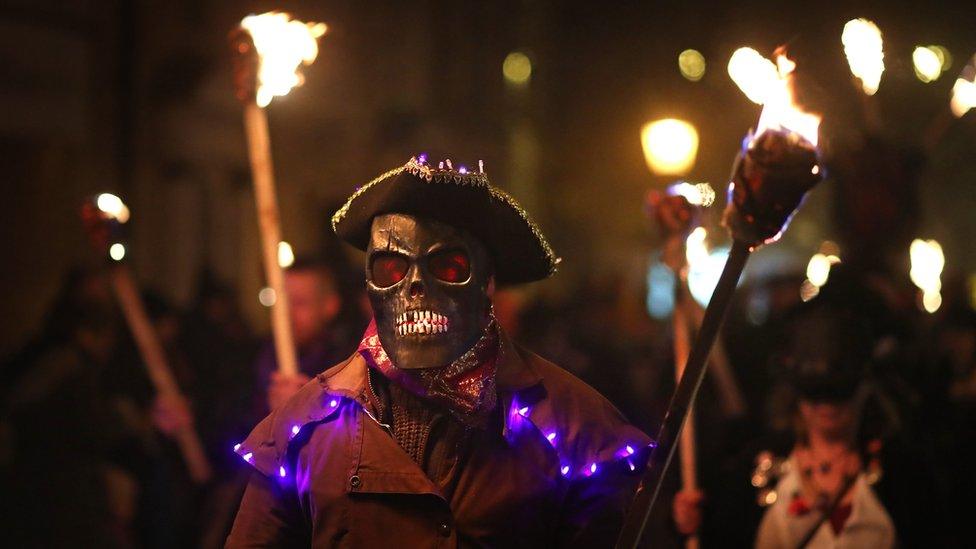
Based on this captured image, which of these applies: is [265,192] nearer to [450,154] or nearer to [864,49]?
[864,49]

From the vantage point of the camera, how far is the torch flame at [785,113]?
3523mm

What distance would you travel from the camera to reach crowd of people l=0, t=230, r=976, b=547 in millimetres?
6121

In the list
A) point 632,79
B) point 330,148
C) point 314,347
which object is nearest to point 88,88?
point 330,148

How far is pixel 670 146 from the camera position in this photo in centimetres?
979

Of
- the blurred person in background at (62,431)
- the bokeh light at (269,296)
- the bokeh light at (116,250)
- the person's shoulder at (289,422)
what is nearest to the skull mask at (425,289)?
the person's shoulder at (289,422)

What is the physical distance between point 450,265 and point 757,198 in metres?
1.05

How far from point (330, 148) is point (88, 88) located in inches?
232

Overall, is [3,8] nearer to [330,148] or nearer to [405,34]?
[330,148]

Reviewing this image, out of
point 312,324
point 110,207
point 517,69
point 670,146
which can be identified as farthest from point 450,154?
point 110,207

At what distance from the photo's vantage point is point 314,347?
7438 millimetres

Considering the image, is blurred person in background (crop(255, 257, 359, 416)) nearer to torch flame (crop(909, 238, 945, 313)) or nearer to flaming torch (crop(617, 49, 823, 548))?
flaming torch (crop(617, 49, 823, 548))

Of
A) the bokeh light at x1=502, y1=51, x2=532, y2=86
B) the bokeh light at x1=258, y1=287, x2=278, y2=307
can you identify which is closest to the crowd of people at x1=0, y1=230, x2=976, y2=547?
the bokeh light at x1=258, y1=287, x2=278, y2=307

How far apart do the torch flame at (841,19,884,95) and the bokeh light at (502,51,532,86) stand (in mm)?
15898

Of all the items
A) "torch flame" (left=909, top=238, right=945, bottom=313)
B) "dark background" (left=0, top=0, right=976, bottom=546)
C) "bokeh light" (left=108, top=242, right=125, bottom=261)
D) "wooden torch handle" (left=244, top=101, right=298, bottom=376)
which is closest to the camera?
"wooden torch handle" (left=244, top=101, right=298, bottom=376)
